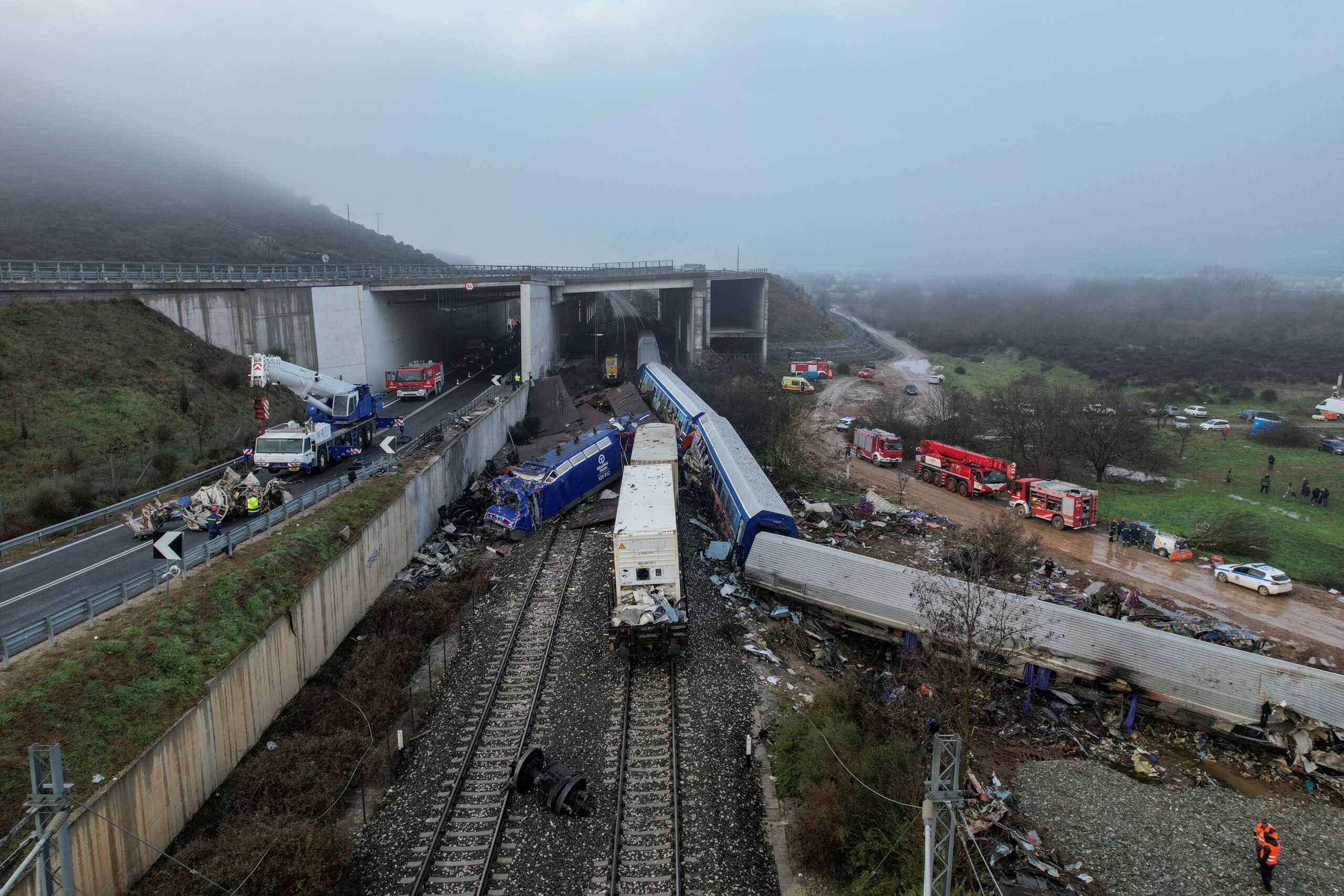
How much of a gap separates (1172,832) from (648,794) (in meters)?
8.40

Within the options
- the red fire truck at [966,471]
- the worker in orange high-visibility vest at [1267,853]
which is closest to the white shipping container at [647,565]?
the worker in orange high-visibility vest at [1267,853]

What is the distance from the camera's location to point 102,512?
1717cm

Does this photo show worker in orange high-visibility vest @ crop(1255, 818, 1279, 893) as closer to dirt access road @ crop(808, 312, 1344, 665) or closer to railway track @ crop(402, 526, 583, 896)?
dirt access road @ crop(808, 312, 1344, 665)

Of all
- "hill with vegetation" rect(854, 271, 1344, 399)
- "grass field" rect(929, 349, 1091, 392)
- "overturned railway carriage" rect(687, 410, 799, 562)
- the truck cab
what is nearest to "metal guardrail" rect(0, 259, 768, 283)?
the truck cab

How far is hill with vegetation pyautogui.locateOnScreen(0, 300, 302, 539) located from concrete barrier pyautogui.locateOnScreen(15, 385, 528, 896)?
7438 mm

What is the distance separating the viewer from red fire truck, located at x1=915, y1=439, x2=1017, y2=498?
31562mm

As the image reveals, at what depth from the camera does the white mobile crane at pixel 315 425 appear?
2211 cm

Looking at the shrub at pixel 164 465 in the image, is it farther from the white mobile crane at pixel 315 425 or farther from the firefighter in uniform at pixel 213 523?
the firefighter in uniform at pixel 213 523

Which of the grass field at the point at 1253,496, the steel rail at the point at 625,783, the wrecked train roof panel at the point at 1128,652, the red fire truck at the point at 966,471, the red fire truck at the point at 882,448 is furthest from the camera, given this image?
the red fire truck at the point at 882,448

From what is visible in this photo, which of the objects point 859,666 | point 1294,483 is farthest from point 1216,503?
point 859,666

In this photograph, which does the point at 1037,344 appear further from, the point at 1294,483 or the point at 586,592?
the point at 586,592

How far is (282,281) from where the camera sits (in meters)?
33.8

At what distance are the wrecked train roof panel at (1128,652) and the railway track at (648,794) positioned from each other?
213 inches

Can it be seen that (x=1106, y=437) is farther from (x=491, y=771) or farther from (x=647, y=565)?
(x=491, y=771)
